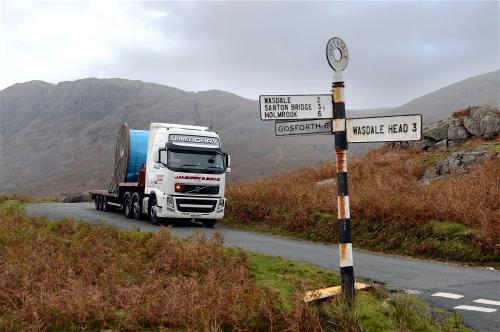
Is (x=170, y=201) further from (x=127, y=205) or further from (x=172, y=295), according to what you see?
(x=172, y=295)

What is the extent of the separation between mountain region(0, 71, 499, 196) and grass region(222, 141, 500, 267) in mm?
92292

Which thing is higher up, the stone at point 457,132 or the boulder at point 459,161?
the stone at point 457,132

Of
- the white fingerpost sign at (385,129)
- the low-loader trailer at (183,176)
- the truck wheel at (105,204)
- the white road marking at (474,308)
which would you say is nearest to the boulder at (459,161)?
the low-loader trailer at (183,176)

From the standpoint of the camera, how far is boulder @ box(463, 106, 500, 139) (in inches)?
1038

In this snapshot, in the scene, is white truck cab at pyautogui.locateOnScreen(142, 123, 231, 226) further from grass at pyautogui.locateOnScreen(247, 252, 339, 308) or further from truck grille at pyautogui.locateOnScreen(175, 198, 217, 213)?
grass at pyautogui.locateOnScreen(247, 252, 339, 308)

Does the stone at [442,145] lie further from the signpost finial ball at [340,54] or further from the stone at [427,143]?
the signpost finial ball at [340,54]

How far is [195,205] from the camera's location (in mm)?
18344

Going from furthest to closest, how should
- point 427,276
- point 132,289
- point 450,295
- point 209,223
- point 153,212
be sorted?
point 209,223 < point 153,212 < point 427,276 < point 450,295 < point 132,289

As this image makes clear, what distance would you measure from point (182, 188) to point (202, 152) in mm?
1550

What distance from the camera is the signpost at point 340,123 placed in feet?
20.4

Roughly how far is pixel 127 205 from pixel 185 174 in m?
4.82

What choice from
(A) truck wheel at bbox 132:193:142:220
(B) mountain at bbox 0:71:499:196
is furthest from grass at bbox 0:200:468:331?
(B) mountain at bbox 0:71:499:196

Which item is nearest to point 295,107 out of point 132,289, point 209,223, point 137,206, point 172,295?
point 172,295

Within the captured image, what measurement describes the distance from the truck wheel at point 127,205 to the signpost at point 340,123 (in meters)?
15.7
